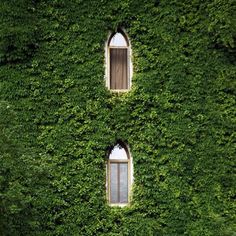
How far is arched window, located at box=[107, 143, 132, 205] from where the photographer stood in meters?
18.2

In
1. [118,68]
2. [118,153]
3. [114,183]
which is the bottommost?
[114,183]

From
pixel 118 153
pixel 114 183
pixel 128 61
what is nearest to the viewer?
pixel 114 183

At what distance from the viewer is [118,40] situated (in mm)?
19156

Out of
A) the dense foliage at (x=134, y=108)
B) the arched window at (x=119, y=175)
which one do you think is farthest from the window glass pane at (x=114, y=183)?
the dense foliage at (x=134, y=108)

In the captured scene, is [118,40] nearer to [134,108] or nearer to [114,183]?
[134,108]

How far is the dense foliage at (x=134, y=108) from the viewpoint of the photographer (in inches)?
695

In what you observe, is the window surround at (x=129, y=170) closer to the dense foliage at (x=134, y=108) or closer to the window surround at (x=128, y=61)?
the dense foliage at (x=134, y=108)

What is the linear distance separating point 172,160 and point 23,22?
17.3 feet

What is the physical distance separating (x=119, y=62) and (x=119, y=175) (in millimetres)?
3079

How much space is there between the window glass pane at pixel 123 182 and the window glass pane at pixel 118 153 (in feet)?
0.60

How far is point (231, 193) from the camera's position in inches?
708

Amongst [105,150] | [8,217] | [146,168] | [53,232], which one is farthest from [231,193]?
[8,217]

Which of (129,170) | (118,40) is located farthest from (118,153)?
(118,40)

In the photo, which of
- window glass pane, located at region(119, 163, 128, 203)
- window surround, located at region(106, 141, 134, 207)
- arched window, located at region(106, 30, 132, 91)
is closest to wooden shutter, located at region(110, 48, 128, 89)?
arched window, located at region(106, 30, 132, 91)
